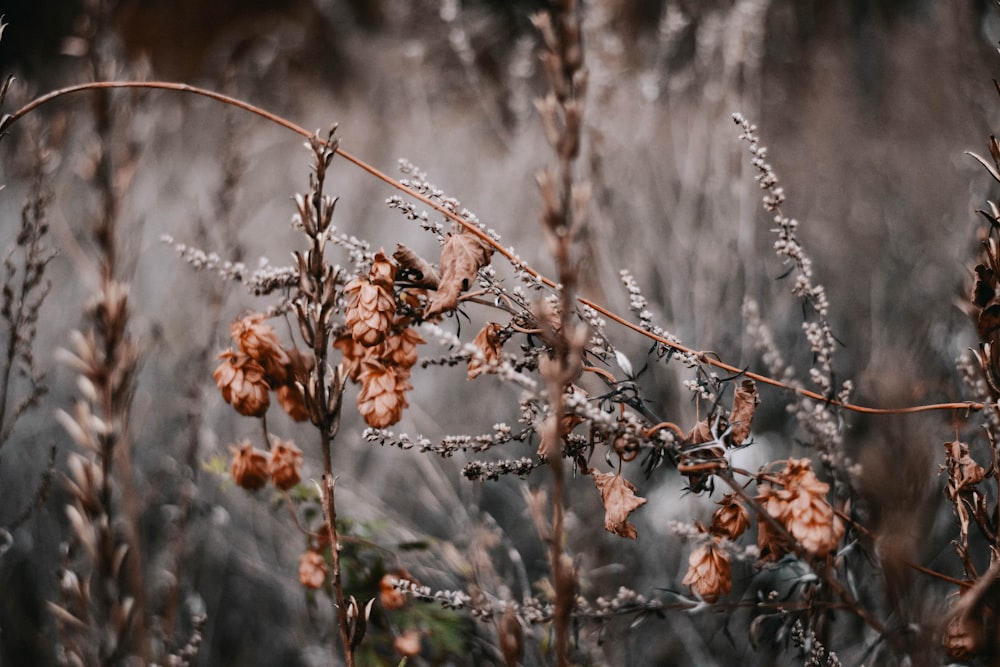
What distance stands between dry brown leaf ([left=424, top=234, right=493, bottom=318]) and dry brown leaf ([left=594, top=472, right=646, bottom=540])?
0.25 m

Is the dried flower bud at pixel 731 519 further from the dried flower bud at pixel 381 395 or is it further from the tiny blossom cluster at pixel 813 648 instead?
the dried flower bud at pixel 381 395

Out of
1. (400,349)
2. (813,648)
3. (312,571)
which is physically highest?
(400,349)

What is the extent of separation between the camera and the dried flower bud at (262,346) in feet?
2.51

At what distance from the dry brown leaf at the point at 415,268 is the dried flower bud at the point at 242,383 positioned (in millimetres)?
221

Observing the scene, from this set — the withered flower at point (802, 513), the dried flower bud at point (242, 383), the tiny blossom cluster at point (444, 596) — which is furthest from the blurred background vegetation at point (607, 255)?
the tiny blossom cluster at point (444, 596)

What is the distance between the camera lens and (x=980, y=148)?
2119 millimetres

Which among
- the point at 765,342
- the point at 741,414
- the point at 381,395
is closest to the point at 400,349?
the point at 381,395

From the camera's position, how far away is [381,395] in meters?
0.70

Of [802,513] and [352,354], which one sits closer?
[802,513]

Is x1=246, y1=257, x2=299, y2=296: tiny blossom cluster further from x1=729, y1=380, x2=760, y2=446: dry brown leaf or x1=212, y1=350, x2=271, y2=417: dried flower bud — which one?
x1=729, y1=380, x2=760, y2=446: dry brown leaf

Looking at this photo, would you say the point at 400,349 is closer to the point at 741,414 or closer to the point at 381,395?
the point at 381,395

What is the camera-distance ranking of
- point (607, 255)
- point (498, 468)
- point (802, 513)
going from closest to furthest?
point (802, 513) → point (498, 468) → point (607, 255)

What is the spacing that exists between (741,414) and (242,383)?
1.88ft

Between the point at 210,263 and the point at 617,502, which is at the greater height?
the point at 210,263
